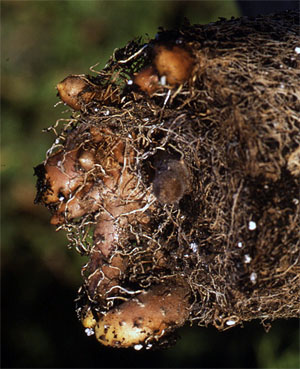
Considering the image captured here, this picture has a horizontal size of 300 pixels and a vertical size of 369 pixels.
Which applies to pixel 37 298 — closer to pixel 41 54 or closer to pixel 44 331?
pixel 44 331

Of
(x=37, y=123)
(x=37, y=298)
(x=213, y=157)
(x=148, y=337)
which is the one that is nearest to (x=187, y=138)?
(x=213, y=157)

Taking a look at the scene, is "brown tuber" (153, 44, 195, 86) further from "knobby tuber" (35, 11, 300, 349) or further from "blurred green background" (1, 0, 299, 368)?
"blurred green background" (1, 0, 299, 368)

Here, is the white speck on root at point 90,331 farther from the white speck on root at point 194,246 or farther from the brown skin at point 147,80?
the brown skin at point 147,80

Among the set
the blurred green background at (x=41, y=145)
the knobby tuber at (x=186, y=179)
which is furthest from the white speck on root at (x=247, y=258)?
the blurred green background at (x=41, y=145)

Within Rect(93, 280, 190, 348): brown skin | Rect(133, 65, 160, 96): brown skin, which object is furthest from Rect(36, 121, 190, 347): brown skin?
Rect(133, 65, 160, 96): brown skin

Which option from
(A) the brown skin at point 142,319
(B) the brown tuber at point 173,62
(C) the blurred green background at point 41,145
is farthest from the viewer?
(C) the blurred green background at point 41,145
